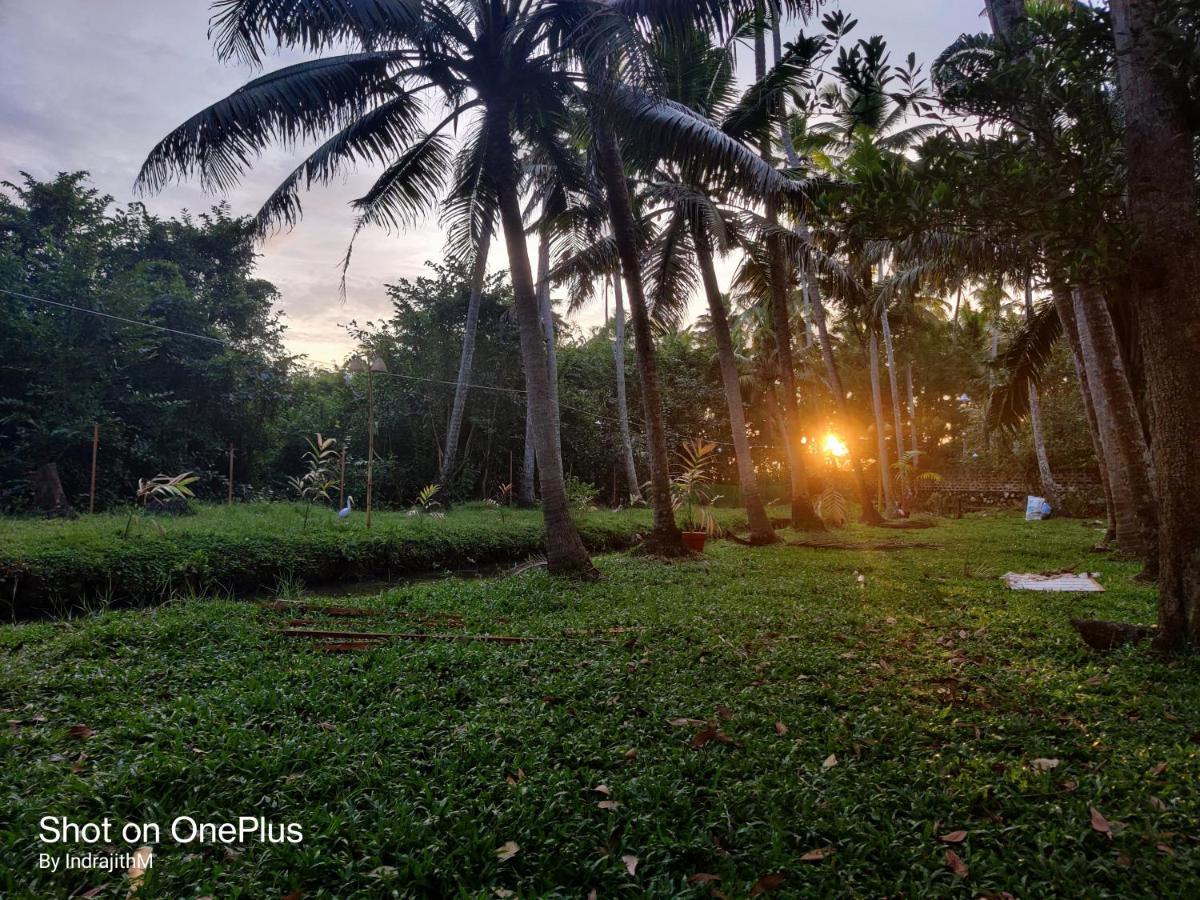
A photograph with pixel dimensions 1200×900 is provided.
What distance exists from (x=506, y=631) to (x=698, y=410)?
19.6 meters

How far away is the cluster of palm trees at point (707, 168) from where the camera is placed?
11.5ft

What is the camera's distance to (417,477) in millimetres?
17969

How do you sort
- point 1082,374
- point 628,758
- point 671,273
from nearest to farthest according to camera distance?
point 628,758
point 1082,374
point 671,273

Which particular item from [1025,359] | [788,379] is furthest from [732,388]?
[1025,359]

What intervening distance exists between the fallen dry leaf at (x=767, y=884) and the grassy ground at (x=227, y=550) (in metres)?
6.76

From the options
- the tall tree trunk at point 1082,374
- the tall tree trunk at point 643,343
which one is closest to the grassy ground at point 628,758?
the tall tree trunk at point 643,343

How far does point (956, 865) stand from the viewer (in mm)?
1971

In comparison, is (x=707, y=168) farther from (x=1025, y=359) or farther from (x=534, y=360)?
(x=1025, y=359)

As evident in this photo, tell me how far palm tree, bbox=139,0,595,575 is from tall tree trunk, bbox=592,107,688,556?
880mm

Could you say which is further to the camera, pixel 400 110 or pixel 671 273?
pixel 671 273

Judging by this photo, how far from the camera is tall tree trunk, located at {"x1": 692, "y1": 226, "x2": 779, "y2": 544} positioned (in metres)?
10.8

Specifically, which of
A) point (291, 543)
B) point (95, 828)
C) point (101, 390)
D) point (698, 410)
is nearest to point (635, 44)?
point (95, 828)

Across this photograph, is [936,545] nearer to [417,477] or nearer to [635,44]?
[635,44]

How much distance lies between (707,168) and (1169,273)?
19.5ft
